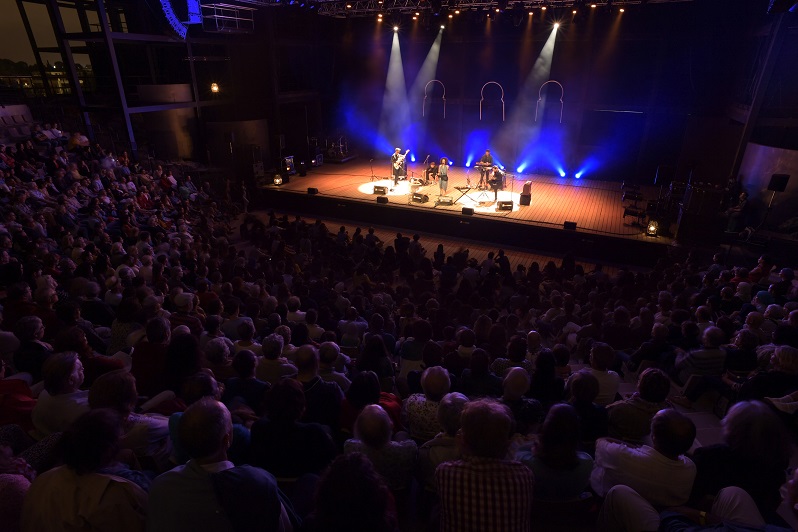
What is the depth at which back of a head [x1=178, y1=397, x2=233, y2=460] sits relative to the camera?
1.80 m

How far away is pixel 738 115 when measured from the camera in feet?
38.5

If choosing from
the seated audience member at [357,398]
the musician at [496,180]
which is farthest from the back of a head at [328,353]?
the musician at [496,180]

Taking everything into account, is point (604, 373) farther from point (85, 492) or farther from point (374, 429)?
point (85, 492)

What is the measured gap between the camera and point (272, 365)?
3.59m

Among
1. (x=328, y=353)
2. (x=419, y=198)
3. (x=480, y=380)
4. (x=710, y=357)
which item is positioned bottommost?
(x=419, y=198)

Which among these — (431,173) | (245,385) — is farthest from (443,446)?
(431,173)

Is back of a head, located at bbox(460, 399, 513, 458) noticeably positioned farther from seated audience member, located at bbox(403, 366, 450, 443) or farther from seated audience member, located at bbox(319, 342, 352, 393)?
seated audience member, located at bbox(319, 342, 352, 393)

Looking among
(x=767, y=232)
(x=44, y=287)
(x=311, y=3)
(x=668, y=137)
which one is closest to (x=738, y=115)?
(x=668, y=137)

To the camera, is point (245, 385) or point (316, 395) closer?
point (316, 395)

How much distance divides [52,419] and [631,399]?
138 inches

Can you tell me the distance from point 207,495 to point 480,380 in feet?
7.39

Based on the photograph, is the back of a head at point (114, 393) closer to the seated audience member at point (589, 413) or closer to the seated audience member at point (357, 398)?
the seated audience member at point (357, 398)

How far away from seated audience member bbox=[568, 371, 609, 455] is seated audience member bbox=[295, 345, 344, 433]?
1.54 m

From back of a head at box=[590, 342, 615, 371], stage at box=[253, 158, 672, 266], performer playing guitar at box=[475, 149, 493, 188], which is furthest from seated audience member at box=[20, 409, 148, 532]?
performer playing guitar at box=[475, 149, 493, 188]
